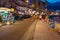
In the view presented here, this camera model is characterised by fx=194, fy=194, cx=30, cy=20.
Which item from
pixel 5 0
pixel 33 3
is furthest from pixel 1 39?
pixel 33 3

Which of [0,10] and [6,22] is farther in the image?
[6,22]

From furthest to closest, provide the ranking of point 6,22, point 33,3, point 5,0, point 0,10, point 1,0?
point 33,3, point 5,0, point 1,0, point 6,22, point 0,10

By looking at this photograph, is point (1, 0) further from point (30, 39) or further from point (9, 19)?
point (30, 39)

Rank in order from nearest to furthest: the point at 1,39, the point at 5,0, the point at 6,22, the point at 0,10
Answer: the point at 1,39
the point at 0,10
the point at 6,22
the point at 5,0

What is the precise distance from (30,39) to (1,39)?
6.43ft

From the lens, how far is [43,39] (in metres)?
13.0

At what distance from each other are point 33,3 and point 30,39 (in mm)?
120924

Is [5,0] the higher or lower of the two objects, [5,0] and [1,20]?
the higher

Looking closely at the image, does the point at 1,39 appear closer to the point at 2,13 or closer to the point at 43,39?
the point at 43,39

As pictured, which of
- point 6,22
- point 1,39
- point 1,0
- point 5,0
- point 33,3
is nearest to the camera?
point 1,39

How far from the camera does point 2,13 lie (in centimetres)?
3056

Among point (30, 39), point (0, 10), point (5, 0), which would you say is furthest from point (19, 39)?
point (5, 0)

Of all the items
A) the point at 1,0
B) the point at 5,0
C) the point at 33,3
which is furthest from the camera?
the point at 33,3

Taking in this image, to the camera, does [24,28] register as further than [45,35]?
Yes
